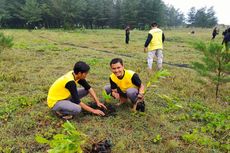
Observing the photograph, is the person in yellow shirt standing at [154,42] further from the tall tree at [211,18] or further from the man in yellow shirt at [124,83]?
the tall tree at [211,18]

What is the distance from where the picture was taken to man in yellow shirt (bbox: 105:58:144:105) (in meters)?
5.33

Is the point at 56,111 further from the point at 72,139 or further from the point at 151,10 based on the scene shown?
the point at 151,10

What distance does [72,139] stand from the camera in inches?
105

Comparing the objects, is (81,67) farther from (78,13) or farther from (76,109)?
(78,13)

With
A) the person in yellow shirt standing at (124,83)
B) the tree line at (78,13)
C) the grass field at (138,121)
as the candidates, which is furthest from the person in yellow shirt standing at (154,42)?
the tree line at (78,13)

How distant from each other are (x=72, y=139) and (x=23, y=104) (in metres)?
3.92

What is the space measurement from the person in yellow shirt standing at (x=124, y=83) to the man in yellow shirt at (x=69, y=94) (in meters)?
0.63

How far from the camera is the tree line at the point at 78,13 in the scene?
5412 cm

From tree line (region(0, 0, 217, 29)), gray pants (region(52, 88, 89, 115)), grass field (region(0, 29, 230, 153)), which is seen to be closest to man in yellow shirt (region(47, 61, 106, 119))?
gray pants (region(52, 88, 89, 115))

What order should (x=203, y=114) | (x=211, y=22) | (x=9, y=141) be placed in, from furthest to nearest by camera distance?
(x=211, y=22) < (x=203, y=114) < (x=9, y=141)

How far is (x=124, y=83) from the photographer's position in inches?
226

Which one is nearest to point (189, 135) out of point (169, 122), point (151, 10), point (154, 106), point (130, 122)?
point (169, 122)

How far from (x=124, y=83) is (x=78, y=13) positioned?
5581 cm

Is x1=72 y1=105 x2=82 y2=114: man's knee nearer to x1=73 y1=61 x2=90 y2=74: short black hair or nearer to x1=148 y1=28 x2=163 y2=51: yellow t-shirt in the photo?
x1=73 y1=61 x2=90 y2=74: short black hair
